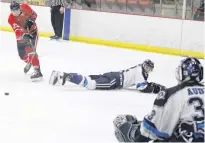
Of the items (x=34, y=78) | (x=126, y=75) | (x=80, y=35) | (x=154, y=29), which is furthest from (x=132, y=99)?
(x=80, y=35)

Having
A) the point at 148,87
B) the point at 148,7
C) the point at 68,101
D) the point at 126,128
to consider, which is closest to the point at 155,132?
the point at 126,128

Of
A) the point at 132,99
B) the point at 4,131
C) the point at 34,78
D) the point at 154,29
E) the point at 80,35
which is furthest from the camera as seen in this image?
the point at 80,35

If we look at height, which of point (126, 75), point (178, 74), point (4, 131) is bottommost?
point (4, 131)

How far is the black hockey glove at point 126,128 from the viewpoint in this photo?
315cm

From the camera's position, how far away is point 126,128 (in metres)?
3.29

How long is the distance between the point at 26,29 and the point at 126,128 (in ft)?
8.47

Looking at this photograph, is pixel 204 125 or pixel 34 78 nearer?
pixel 204 125

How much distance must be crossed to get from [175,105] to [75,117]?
178cm

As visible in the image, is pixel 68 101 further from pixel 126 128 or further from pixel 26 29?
pixel 126 128

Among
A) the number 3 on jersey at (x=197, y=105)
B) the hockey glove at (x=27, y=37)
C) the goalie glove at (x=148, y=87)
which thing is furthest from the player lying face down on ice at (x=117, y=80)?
the number 3 on jersey at (x=197, y=105)

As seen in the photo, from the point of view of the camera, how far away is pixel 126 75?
4.91 m

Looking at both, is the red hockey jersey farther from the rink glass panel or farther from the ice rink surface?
the rink glass panel

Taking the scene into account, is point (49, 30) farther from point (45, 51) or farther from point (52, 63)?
point (52, 63)

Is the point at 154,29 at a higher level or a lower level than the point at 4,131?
higher
